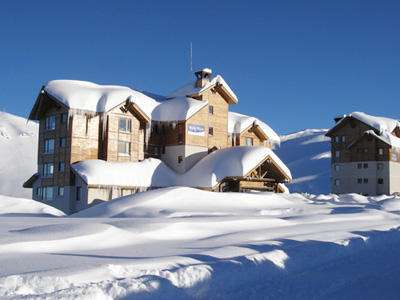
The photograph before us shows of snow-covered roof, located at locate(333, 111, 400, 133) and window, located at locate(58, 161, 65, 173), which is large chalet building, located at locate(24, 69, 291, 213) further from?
snow-covered roof, located at locate(333, 111, 400, 133)

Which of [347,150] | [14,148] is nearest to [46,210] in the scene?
[347,150]

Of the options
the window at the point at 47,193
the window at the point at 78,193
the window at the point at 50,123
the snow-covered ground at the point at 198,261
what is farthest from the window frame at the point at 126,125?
the snow-covered ground at the point at 198,261

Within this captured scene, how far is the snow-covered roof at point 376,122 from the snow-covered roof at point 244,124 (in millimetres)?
16466

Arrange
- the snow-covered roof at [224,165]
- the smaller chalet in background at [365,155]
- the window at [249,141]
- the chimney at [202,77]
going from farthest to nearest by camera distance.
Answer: the smaller chalet in background at [365,155] → the window at [249,141] → the chimney at [202,77] → the snow-covered roof at [224,165]

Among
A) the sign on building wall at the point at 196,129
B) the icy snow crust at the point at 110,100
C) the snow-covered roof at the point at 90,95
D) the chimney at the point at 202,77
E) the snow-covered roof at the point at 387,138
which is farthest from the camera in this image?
the snow-covered roof at the point at 387,138

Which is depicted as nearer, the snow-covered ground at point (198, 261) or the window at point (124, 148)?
the snow-covered ground at point (198, 261)

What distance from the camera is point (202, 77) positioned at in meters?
41.1

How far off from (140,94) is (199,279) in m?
31.2

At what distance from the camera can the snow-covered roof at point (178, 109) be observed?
37.8m

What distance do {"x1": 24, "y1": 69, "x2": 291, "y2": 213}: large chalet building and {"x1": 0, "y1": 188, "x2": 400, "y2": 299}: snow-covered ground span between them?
15.8m

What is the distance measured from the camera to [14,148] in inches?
4360

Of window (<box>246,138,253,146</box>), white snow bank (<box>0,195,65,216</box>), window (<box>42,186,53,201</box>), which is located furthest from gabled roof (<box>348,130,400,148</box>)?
white snow bank (<box>0,195,65,216</box>)

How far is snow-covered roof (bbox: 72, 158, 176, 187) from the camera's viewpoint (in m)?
32.4

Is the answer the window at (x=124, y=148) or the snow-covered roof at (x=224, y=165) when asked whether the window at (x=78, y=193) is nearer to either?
the window at (x=124, y=148)
